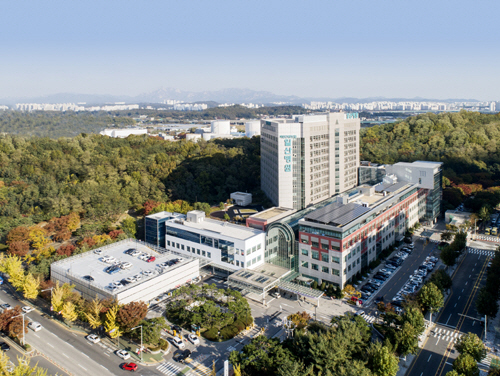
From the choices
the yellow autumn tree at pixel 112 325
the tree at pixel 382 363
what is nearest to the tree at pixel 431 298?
the tree at pixel 382 363

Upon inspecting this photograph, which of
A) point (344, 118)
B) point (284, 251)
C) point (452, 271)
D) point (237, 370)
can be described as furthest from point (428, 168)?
point (237, 370)

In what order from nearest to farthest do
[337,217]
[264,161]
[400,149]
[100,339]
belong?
[100,339]
[337,217]
[264,161]
[400,149]

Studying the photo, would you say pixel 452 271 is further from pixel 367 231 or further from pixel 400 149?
pixel 400 149

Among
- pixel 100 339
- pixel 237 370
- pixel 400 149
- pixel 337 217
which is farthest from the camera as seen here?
pixel 400 149

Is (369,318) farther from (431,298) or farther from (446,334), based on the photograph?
(446,334)

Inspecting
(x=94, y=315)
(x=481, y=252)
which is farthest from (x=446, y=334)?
(x=94, y=315)

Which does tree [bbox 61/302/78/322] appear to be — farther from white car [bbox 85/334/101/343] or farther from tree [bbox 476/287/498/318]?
tree [bbox 476/287/498/318]
